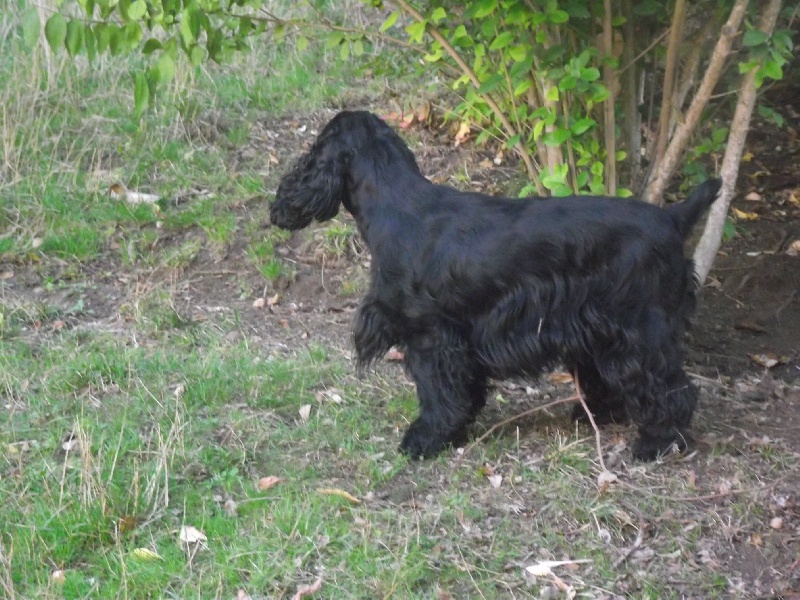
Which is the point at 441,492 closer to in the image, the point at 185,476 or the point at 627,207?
the point at 185,476

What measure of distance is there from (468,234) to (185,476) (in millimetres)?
1351

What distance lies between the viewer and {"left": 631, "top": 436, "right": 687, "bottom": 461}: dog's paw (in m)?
3.66

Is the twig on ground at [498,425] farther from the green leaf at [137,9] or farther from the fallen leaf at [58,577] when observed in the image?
the green leaf at [137,9]

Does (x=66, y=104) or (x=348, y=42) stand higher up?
(x=348, y=42)

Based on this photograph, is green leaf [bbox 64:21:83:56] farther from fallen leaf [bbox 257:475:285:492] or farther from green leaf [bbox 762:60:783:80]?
green leaf [bbox 762:60:783:80]

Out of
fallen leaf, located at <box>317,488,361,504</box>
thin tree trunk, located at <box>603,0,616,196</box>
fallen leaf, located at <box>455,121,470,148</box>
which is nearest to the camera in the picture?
fallen leaf, located at <box>317,488,361,504</box>

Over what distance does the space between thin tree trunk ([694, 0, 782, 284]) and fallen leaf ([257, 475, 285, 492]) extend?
7.03 ft

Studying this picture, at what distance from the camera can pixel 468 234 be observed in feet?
11.6

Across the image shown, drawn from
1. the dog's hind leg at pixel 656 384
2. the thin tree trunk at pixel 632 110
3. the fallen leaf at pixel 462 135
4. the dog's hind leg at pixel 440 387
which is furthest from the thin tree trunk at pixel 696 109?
the fallen leaf at pixel 462 135

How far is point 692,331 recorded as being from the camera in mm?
4910

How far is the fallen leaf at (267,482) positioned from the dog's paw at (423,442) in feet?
1.70

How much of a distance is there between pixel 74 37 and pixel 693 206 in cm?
222

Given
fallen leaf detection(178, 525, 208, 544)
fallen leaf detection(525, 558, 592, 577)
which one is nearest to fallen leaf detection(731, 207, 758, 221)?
fallen leaf detection(525, 558, 592, 577)

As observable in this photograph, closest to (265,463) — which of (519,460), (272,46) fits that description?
(519,460)
